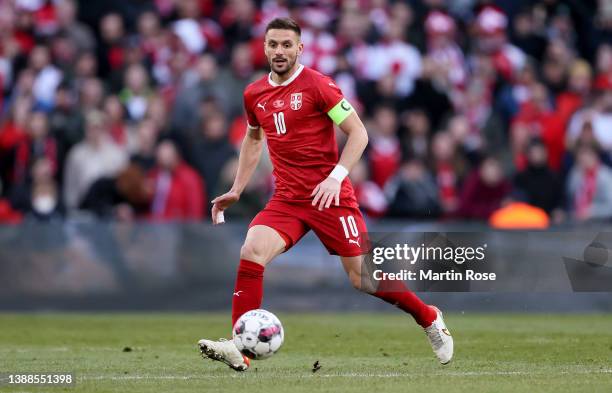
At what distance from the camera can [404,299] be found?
10.1m

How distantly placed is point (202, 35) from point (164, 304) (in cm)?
583

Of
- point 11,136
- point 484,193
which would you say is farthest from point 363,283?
point 11,136

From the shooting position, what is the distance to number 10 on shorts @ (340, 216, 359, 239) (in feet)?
32.7

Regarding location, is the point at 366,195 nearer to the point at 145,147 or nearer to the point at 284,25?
the point at 145,147

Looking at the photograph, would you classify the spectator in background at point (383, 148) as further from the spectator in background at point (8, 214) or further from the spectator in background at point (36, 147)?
the spectator in background at point (8, 214)

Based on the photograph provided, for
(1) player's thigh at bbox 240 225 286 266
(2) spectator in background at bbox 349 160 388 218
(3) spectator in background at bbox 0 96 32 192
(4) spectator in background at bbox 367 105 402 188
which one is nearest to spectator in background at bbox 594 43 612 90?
(4) spectator in background at bbox 367 105 402 188

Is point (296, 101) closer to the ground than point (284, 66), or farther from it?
closer to the ground

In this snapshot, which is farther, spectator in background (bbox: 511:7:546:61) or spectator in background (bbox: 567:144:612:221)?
spectator in background (bbox: 511:7:546:61)

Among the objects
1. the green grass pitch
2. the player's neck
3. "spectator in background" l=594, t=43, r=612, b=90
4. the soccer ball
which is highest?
"spectator in background" l=594, t=43, r=612, b=90

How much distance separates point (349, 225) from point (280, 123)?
35.9 inches

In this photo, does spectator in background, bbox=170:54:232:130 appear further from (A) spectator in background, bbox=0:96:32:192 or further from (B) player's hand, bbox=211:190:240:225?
(B) player's hand, bbox=211:190:240:225

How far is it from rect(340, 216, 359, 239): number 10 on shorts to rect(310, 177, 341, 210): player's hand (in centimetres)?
44

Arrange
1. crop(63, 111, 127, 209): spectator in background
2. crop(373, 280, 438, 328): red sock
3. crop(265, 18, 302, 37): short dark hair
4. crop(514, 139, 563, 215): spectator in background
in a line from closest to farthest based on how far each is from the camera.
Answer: crop(265, 18, 302, 37): short dark hair → crop(373, 280, 438, 328): red sock → crop(514, 139, 563, 215): spectator in background → crop(63, 111, 127, 209): spectator in background

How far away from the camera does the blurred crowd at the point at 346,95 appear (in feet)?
59.0
